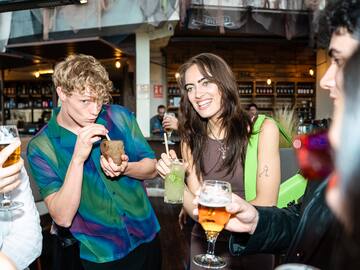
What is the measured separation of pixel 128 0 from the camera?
22.1ft

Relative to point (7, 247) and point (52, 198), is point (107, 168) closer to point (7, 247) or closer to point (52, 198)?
point (52, 198)

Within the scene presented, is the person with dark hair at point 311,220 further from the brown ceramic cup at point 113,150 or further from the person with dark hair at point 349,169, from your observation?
the brown ceramic cup at point 113,150

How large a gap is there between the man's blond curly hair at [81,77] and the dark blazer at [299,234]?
35.0 inches

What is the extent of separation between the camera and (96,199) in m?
1.58

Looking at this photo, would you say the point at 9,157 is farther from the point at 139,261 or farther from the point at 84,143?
the point at 139,261

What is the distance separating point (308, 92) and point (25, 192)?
1017 cm

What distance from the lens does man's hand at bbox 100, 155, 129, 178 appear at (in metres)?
1.55

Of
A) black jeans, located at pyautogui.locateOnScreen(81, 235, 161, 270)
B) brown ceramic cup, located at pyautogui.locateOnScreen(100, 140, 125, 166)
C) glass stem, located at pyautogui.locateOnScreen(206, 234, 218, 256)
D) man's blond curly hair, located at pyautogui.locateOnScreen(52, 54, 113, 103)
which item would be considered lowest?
black jeans, located at pyautogui.locateOnScreen(81, 235, 161, 270)

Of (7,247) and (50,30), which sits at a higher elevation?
(50,30)

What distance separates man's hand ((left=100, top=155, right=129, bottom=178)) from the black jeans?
368mm

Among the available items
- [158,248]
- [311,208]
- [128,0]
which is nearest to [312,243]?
[311,208]

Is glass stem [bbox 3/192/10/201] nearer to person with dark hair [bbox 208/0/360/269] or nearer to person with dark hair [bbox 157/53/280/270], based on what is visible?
person with dark hair [bbox 157/53/280/270]

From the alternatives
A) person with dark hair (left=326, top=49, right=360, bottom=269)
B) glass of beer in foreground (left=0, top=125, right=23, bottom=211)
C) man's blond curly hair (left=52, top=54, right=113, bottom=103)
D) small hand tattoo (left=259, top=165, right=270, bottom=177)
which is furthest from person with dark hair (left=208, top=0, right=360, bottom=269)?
man's blond curly hair (left=52, top=54, right=113, bottom=103)

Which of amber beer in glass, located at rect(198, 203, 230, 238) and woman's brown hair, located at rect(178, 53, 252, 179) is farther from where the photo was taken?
woman's brown hair, located at rect(178, 53, 252, 179)
